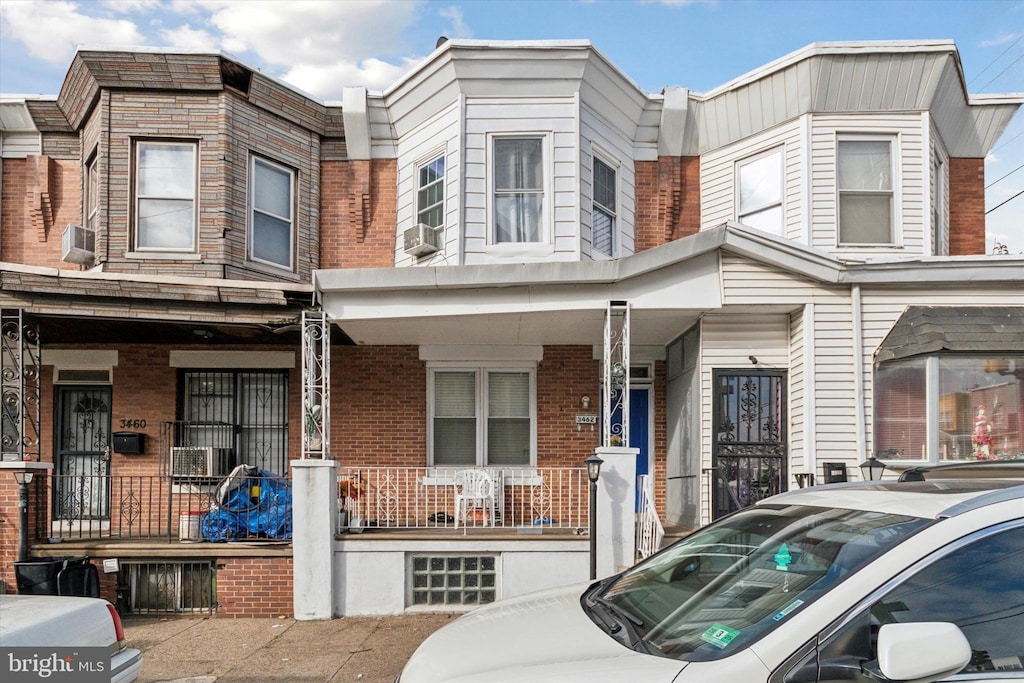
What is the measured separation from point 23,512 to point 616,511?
644 centimetres

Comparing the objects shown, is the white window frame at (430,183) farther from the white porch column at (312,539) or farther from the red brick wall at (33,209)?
the red brick wall at (33,209)

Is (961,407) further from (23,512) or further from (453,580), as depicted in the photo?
(23,512)

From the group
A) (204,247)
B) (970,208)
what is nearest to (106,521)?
(204,247)

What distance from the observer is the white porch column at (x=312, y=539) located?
335 inches

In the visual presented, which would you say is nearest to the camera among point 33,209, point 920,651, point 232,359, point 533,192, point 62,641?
point 920,651

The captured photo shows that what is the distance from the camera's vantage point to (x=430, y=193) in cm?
1150

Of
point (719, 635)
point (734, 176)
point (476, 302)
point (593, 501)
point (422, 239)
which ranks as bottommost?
point (593, 501)

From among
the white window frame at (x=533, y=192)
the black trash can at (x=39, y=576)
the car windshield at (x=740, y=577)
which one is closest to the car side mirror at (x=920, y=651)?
the car windshield at (x=740, y=577)

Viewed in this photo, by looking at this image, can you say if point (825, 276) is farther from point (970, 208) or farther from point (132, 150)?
point (132, 150)

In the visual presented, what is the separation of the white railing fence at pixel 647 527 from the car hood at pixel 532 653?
4.84 meters

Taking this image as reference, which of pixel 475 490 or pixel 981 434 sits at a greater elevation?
pixel 981 434

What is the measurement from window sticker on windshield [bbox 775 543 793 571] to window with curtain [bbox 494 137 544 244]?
309 inches

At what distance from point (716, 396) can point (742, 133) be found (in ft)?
14.4

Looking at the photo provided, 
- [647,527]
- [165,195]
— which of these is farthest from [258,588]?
[165,195]
